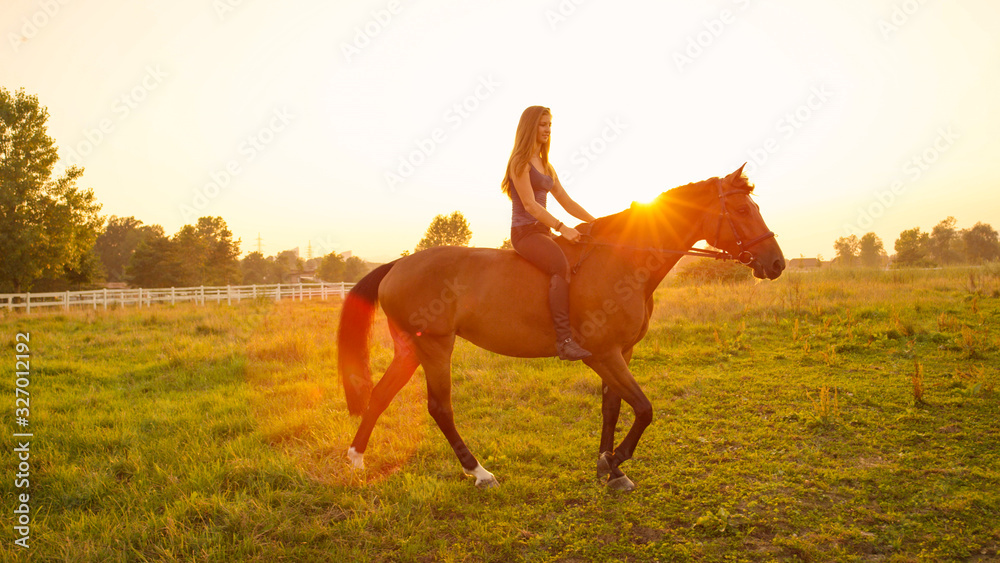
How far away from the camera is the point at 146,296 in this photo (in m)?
27.8

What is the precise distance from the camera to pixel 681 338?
10797 millimetres

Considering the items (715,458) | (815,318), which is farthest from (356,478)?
(815,318)

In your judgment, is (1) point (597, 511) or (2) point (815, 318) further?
(2) point (815, 318)

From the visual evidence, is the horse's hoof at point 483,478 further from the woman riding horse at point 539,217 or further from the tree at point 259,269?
the tree at point 259,269

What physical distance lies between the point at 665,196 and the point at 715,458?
2794 mm

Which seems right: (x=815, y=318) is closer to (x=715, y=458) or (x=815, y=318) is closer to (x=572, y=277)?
(x=715, y=458)

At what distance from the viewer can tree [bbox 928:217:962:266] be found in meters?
68.4

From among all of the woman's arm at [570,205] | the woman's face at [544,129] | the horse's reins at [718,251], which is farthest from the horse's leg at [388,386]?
the woman's face at [544,129]

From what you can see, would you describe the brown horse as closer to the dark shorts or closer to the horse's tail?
the dark shorts

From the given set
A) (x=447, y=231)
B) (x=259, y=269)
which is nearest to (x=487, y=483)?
(x=447, y=231)

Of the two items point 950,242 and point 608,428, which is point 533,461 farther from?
point 950,242

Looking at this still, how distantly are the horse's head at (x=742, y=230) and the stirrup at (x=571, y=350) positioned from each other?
170 centimetres

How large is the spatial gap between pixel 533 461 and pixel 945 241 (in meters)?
94.8

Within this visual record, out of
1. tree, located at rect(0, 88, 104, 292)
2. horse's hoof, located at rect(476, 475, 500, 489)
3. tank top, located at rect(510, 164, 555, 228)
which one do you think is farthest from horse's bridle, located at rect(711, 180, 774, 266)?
tree, located at rect(0, 88, 104, 292)
